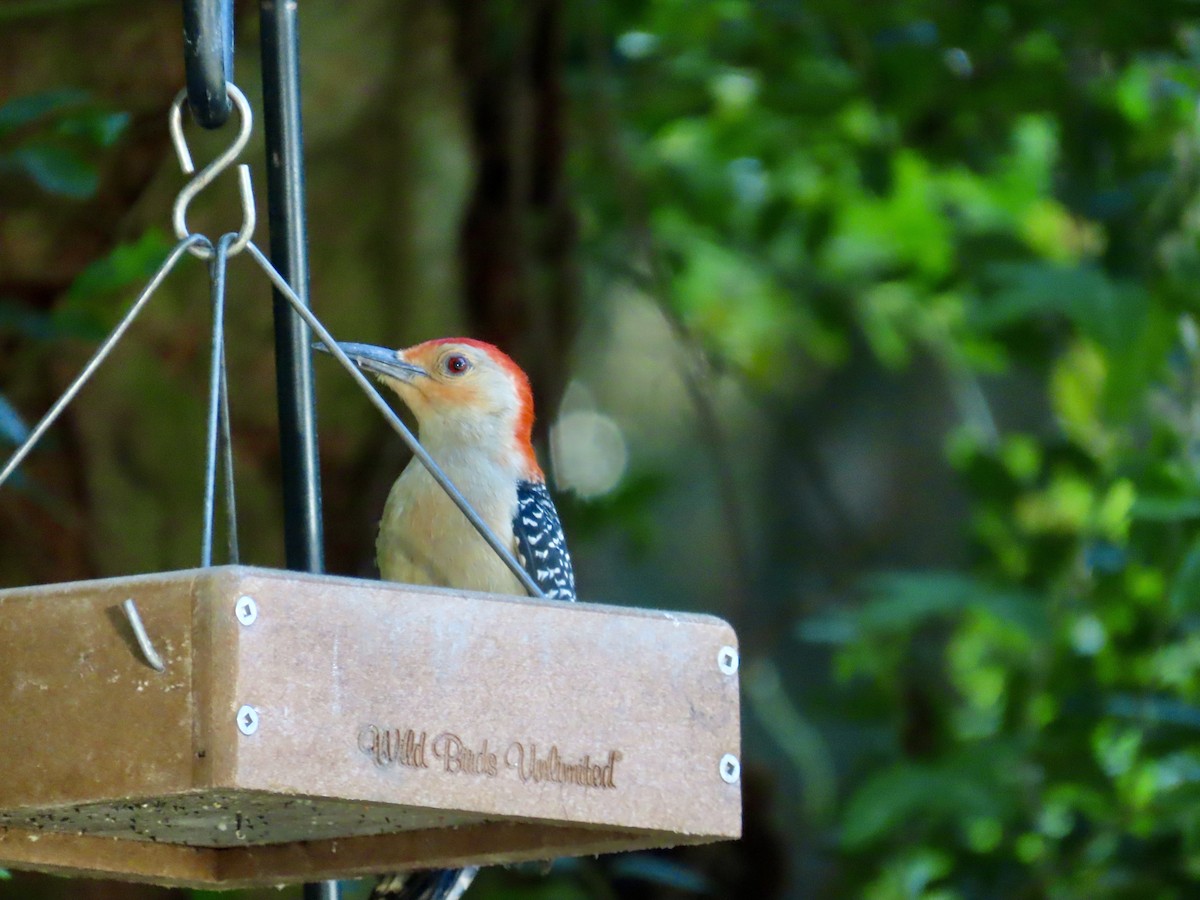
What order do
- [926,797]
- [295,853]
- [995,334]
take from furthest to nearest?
[995,334]
[926,797]
[295,853]

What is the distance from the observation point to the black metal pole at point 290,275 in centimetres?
284

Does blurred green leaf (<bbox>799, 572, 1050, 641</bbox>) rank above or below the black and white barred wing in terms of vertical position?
above

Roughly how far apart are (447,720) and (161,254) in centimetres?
221

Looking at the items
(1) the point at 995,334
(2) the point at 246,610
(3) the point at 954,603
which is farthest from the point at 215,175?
(1) the point at 995,334

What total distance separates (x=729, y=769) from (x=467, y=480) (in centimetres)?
125

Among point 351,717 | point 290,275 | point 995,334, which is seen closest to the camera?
point 351,717

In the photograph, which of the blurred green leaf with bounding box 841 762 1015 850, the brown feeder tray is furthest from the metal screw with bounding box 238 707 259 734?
the blurred green leaf with bounding box 841 762 1015 850

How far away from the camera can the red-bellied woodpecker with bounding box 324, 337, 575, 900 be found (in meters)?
3.46

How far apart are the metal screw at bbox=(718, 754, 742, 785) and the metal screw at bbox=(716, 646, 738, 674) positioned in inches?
5.1

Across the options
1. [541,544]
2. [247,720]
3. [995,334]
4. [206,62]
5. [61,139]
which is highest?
[995,334]

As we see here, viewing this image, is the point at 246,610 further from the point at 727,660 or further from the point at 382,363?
the point at 382,363

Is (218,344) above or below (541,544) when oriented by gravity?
below

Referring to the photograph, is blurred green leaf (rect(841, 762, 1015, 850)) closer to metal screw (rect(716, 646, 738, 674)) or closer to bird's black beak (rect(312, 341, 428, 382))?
bird's black beak (rect(312, 341, 428, 382))

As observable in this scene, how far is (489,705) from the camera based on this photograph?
2.50 m
